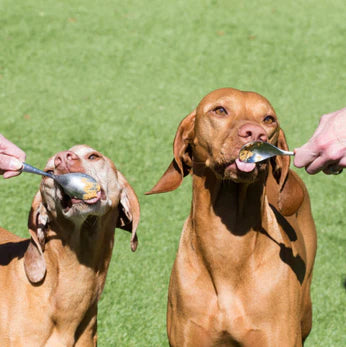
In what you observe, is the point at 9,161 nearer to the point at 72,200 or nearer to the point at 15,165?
the point at 15,165

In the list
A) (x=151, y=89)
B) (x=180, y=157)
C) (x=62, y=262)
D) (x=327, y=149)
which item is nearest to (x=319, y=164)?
(x=327, y=149)

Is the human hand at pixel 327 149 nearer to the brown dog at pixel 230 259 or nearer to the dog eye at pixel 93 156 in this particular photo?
the brown dog at pixel 230 259

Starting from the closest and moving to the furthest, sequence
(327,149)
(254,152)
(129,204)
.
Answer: (327,149)
(254,152)
(129,204)

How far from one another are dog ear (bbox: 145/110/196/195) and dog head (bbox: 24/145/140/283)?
208mm

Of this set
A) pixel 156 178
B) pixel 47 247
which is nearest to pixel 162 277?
pixel 156 178

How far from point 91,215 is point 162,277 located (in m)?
2.19

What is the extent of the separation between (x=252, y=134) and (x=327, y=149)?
421 millimetres

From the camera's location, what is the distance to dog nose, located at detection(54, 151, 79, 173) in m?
4.45

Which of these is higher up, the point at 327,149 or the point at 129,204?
the point at 327,149

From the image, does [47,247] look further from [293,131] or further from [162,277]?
[293,131]

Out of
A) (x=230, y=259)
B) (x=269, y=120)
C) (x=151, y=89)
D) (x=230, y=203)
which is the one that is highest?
(x=269, y=120)

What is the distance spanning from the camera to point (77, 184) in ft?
14.1

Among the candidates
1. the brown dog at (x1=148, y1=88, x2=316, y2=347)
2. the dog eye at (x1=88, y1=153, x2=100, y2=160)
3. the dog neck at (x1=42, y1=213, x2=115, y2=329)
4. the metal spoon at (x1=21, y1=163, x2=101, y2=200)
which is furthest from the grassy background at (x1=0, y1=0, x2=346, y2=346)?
the metal spoon at (x1=21, y1=163, x2=101, y2=200)

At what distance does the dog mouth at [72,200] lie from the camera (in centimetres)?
441
